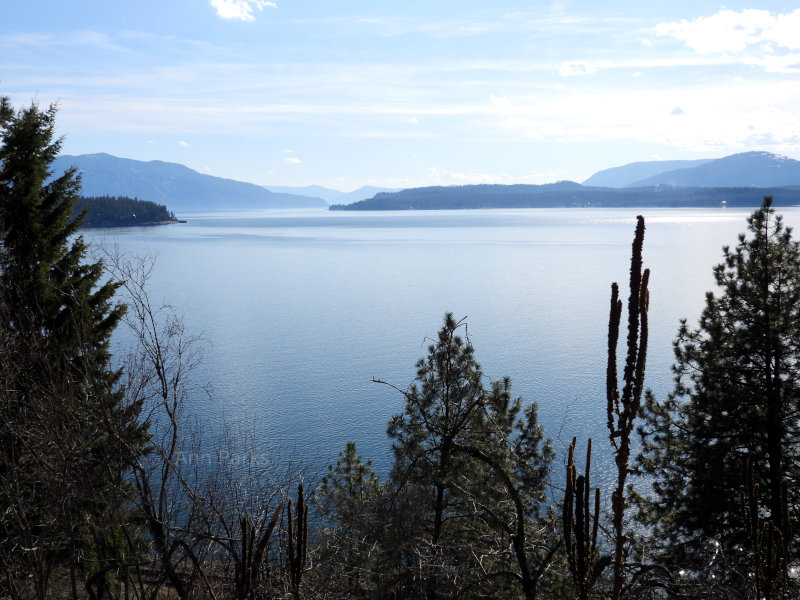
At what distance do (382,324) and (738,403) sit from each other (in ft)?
106

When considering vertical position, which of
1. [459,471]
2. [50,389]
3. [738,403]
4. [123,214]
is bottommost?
[459,471]

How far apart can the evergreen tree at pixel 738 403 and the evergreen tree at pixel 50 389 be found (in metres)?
11.2

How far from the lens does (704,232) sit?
117 m

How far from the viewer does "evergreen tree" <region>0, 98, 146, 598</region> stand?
10000 millimetres

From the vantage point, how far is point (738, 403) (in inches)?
555

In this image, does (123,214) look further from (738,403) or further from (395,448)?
(738,403)

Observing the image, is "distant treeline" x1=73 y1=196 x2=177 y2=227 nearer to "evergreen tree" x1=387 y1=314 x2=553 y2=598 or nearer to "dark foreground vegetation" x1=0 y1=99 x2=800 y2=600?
"dark foreground vegetation" x1=0 y1=99 x2=800 y2=600

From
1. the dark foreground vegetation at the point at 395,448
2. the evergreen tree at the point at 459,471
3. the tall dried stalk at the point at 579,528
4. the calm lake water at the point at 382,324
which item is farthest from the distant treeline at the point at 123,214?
the tall dried stalk at the point at 579,528

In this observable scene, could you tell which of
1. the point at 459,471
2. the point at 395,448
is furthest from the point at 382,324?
the point at 459,471

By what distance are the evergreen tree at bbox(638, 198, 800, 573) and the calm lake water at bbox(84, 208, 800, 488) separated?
143 inches

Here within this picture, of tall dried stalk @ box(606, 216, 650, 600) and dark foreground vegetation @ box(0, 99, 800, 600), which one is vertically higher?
tall dried stalk @ box(606, 216, 650, 600)

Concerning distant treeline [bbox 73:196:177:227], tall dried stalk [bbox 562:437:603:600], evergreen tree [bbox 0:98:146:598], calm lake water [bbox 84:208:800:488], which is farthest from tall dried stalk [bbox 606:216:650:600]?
distant treeline [bbox 73:196:177:227]

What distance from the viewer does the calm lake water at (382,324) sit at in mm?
28531


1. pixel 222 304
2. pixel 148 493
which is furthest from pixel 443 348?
pixel 222 304
